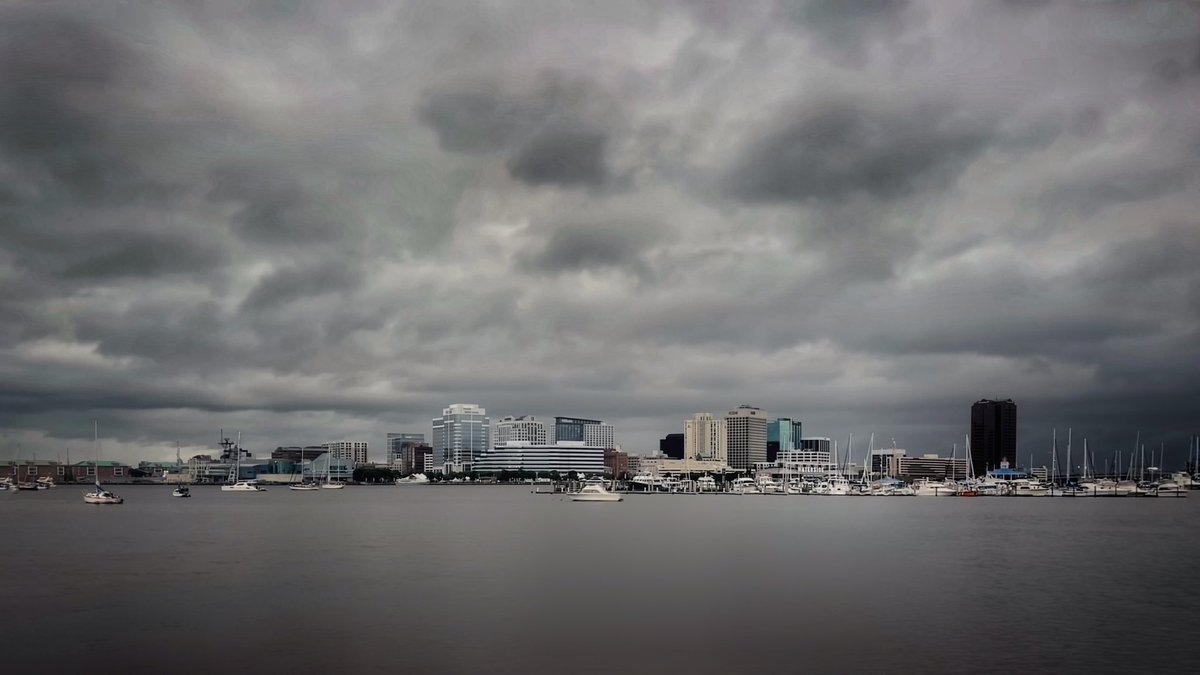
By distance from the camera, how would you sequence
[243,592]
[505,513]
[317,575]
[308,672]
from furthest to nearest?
[505,513] → [317,575] → [243,592] → [308,672]

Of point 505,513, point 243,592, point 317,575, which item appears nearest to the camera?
point 243,592

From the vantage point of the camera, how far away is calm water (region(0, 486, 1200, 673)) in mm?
34656

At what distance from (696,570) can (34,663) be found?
38925 mm

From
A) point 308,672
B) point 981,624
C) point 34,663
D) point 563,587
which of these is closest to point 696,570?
point 563,587

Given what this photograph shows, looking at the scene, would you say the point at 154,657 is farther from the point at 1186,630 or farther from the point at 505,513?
the point at 505,513

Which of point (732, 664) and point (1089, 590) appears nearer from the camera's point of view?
point (732, 664)

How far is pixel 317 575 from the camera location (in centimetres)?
5791

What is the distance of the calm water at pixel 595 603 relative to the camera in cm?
3466

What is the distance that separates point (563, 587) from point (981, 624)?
2225 cm

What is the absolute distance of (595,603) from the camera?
46.9 m

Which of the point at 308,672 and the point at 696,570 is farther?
the point at 696,570

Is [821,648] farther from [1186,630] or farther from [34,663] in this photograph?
[34,663]

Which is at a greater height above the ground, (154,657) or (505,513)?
(154,657)

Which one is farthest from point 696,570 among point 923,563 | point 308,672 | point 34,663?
point 34,663
